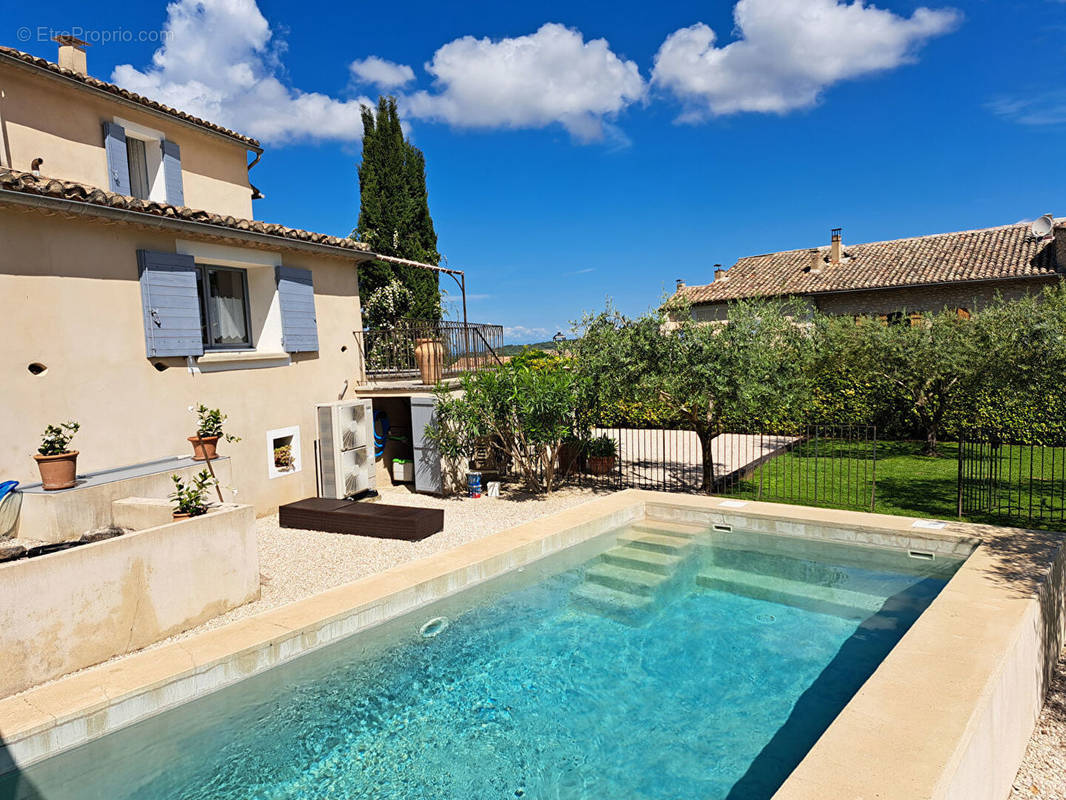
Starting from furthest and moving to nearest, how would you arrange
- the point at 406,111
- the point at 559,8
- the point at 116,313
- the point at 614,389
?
the point at 406,111
the point at 559,8
the point at 614,389
the point at 116,313

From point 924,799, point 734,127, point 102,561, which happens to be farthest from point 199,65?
point 734,127

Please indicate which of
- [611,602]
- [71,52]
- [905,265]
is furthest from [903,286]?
[71,52]

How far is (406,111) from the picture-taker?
24.7m

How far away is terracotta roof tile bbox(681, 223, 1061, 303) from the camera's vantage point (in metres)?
24.5

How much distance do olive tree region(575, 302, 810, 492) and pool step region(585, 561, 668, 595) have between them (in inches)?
142

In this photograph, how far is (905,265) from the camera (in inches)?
1085

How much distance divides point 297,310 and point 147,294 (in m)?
3.06

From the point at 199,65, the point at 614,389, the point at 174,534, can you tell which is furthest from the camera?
the point at 199,65

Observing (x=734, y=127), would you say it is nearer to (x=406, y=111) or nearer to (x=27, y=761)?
(x=406, y=111)

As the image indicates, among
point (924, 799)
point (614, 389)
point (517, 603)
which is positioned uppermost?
point (614, 389)

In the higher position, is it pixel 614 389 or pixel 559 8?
pixel 559 8

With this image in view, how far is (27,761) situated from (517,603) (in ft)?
16.5

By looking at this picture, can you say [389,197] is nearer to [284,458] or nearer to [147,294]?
[284,458]

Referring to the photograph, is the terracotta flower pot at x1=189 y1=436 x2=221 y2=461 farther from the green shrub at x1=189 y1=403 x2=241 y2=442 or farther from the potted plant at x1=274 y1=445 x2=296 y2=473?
the potted plant at x1=274 y1=445 x2=296 y2=473
